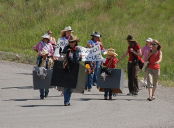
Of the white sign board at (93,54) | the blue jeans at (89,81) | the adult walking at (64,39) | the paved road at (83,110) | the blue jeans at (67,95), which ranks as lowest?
the paved road at (83,110)

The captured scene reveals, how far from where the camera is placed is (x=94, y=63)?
2395 cm

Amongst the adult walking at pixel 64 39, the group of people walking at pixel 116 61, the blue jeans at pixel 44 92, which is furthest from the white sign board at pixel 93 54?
the blue jeans at pixel 44 92

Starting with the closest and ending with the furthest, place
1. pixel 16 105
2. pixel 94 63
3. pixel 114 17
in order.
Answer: pixel 16 105, pixel 94 63, pixel 114 17

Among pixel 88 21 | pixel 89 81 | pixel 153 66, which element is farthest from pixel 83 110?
pixel 88 21

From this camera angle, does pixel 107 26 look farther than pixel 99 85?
Yes

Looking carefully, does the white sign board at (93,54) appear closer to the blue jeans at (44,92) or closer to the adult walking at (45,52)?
the adult walking at (45,52)

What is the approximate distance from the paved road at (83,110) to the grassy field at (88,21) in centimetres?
1315

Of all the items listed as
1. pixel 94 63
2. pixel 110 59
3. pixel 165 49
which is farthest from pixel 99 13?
pixel 110 59

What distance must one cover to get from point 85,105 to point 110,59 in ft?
7.88

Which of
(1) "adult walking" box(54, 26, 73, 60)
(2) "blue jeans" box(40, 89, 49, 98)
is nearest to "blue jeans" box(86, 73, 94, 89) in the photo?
(1) "adult walking" box(54, 26, 73, 60)

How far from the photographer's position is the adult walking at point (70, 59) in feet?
61.1

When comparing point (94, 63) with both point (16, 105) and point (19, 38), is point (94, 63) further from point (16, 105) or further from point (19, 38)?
point (19, 38)

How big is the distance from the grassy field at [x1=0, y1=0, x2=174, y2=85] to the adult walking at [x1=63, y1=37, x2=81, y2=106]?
1642 centimetres

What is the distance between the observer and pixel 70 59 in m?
18.6
